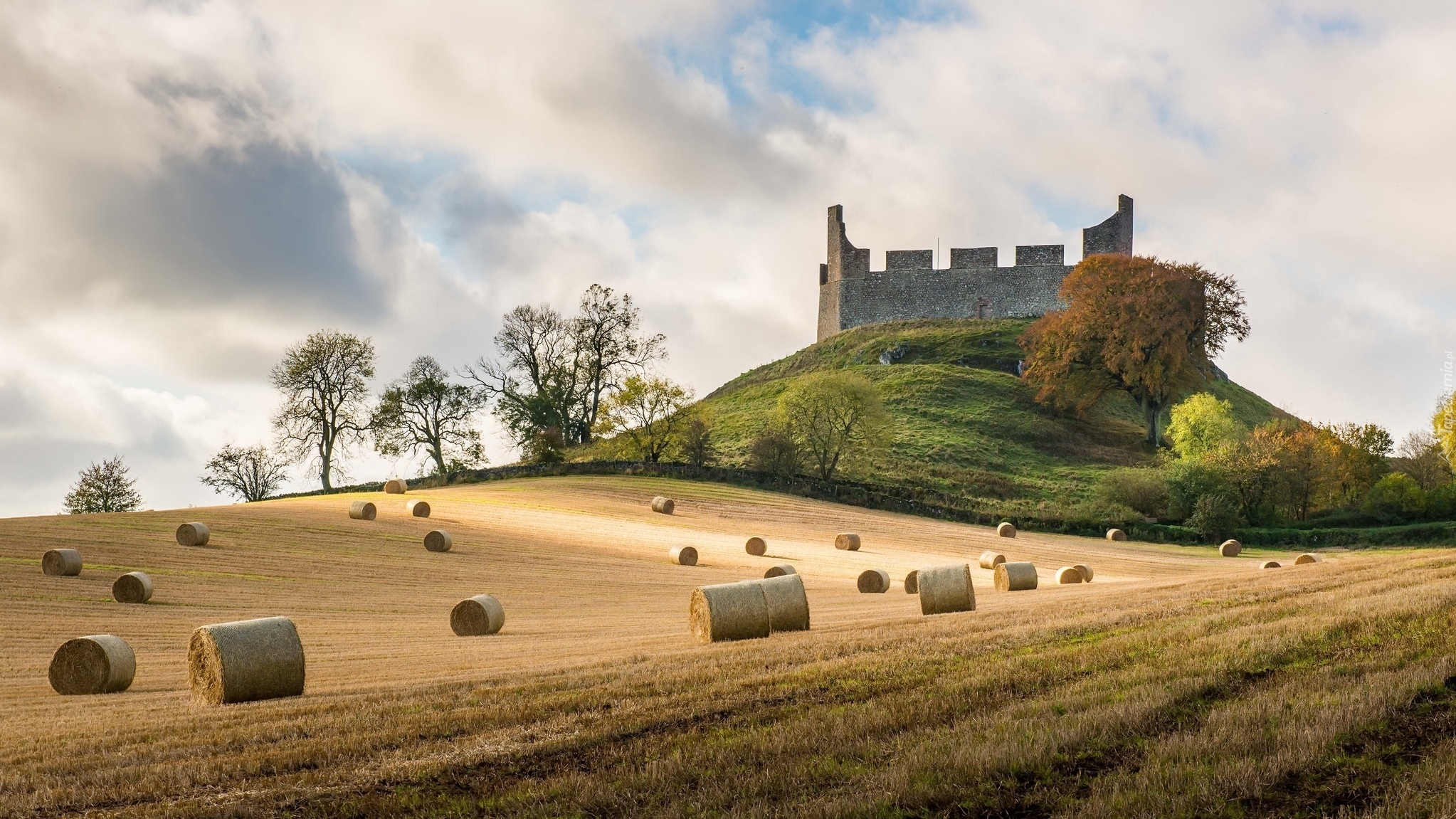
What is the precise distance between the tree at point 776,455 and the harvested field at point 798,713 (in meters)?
35.2

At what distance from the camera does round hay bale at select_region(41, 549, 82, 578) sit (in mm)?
19828

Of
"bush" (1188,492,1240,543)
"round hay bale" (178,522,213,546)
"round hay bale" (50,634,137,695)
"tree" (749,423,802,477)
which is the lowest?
"round hay bale" (50,634,137,695)

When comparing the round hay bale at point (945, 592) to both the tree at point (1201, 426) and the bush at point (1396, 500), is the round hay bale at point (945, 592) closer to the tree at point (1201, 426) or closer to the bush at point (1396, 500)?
the bush at point (1396, 500)

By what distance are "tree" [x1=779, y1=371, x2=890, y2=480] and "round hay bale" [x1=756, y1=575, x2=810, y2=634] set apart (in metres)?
42.0

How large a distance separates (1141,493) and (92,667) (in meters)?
46.1

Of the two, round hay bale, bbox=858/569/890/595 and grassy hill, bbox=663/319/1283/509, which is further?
grassy hill, bbox=663/319/1283/509

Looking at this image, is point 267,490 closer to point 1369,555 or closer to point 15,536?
point 15,536

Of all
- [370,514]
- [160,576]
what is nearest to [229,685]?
[160,576]

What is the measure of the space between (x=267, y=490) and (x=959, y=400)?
4065 centimetres

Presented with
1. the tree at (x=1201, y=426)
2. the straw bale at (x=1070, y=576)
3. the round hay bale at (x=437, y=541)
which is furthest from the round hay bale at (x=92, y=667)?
the tree at (x=1201, y=426)

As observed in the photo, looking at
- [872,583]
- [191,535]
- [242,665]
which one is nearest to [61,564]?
[191,535]

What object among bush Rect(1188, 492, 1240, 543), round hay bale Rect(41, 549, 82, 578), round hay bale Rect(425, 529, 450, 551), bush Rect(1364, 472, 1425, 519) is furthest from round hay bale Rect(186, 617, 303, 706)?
bush Rect(1364, 472, 1425, 519)

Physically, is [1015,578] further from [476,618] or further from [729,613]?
[476,618]

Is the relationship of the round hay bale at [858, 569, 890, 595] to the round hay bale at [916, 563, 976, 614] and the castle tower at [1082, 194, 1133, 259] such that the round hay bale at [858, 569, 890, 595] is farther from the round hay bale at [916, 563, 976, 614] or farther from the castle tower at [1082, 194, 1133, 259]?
the castle tower at [1082, 194, 1133, 259]
